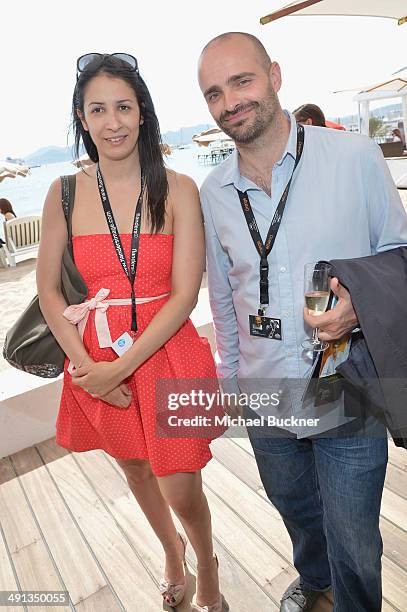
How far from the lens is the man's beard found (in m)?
1.27

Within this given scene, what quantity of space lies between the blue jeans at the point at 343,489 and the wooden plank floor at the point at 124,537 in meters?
0.52

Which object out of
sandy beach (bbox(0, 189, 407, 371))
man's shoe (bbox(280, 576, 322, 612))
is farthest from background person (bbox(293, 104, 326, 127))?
sandy beach (bbox(0, 189, 407, 371))

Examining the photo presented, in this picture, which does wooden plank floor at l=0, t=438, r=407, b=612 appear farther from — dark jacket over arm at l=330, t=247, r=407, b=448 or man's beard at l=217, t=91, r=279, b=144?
man's beard at l=217, t=91, r=279, b=144

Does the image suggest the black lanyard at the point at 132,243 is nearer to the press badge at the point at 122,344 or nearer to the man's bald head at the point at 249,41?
the press badge at the point at 122,344

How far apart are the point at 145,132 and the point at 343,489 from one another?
1.29 m

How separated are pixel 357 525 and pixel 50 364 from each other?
3.81 feet

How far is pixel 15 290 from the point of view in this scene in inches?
332

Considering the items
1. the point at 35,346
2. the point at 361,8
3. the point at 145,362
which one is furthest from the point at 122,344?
the point at 361,8

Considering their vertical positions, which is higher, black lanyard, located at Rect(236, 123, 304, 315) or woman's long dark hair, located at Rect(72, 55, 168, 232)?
woman's long dark hair, located at Rect(72, 55, 168, 232)

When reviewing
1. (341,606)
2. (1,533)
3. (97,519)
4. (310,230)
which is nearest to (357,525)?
(341,606)

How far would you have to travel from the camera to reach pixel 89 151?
1647 mm

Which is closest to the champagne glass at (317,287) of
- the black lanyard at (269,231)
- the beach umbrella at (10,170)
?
the black lanyard at (269,231)

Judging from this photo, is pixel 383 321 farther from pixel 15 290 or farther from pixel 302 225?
pixel 15 290

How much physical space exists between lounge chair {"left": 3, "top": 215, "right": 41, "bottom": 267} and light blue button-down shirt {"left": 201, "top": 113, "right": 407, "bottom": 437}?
31.0 feet
